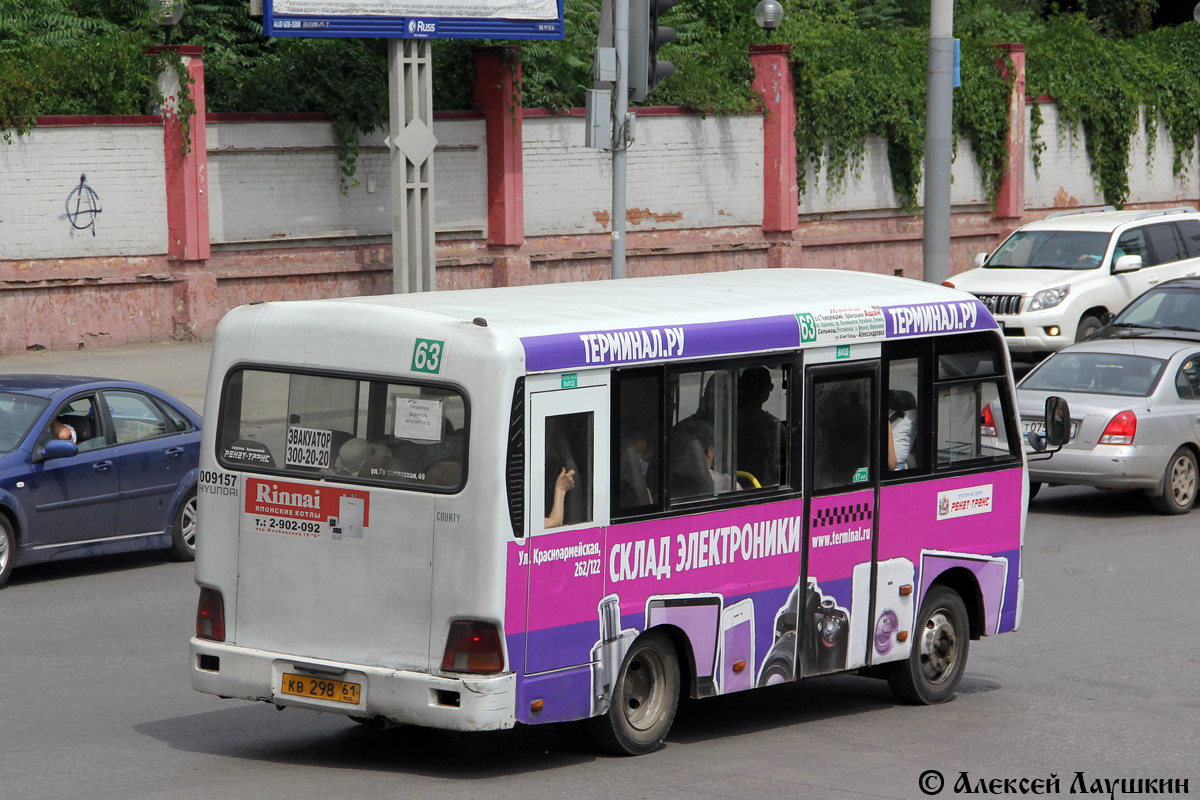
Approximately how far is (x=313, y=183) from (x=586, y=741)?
61.5 feet

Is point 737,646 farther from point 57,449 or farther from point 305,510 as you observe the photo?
point 57,449

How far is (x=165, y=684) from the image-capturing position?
9.65 metres

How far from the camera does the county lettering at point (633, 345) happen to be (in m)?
7.81

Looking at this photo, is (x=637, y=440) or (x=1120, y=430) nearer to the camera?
(x=637, y=440)

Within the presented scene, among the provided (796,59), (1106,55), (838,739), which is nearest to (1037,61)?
(1106,55)

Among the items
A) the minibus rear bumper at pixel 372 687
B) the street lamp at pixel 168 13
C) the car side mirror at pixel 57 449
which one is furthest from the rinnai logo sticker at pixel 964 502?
the street lamp at pixel 168 13

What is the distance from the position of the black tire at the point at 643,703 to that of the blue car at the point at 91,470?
564cm

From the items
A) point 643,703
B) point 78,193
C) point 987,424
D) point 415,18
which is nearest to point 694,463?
point 643,703

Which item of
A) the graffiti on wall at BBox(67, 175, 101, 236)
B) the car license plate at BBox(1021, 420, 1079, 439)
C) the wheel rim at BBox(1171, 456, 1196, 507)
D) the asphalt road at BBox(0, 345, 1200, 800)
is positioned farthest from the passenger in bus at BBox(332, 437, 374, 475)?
the graffiti on wall at BBox(67, 175, 101, 236)

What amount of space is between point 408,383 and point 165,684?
9.93 feet

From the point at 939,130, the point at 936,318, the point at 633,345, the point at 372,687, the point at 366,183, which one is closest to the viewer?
the point at 372,687

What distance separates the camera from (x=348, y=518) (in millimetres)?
7719

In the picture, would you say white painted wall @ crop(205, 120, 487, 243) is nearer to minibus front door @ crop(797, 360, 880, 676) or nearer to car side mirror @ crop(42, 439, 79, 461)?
car side mirror @ crop(42, 439, 79, 461)

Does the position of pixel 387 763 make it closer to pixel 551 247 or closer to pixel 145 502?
pixel 145 502
